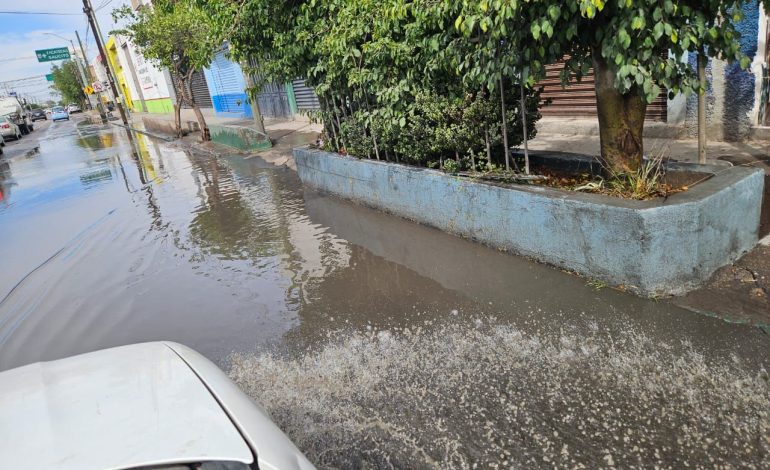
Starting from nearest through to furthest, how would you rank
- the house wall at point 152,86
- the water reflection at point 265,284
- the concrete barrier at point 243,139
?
the water reflection at point 265,284 → the concrete barrier at point 243,139 → the house wall at point 152,86

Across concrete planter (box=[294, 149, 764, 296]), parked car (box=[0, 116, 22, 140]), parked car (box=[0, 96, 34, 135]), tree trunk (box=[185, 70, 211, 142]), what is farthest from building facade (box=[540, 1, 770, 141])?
parked car (box=[0, 96, 34, 135])

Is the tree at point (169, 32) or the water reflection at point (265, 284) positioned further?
the tree at point (169, 32)

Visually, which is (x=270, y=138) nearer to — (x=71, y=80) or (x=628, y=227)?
(x=628, y=227)

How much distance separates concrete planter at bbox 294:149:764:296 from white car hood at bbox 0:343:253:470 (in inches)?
115

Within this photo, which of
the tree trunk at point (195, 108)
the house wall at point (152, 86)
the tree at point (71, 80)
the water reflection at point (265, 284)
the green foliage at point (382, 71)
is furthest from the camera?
the tree at point (71, 80)

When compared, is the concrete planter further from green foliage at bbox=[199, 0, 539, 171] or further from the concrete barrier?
the concrete barrier

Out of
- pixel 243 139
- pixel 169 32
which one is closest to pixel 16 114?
pixel 169 32

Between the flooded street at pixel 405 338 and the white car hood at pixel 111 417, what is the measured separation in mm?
1017

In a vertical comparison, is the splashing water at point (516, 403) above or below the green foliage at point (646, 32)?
below

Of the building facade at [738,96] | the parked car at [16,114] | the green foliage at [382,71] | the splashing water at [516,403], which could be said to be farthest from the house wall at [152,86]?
the splashing water at [516,403]

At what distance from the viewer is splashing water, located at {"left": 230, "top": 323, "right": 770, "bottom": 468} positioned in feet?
8.00

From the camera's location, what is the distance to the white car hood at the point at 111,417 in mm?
1548

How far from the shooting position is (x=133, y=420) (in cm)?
171

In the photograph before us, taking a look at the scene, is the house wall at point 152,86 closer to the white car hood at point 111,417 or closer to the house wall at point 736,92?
the house wall at point 736,92
